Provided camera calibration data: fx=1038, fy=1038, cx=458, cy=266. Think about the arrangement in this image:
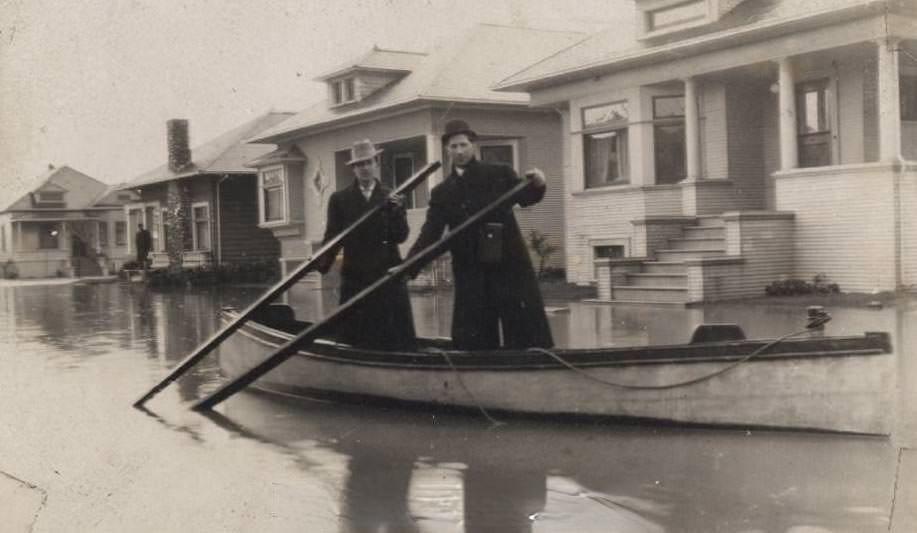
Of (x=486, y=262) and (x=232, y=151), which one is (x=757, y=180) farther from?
(x=232, y=151)

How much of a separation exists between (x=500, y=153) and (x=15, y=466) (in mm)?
16612


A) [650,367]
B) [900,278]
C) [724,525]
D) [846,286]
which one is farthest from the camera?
[846,286]

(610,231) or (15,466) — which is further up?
(610,231)

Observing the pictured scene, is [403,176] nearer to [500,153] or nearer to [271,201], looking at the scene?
[500,153]

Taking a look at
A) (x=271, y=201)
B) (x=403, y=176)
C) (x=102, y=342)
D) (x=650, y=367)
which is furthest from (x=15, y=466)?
(x=271, y=201)

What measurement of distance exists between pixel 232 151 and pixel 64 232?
16349 mm

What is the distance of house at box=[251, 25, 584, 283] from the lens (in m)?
22.2

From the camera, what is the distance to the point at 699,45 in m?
16.6

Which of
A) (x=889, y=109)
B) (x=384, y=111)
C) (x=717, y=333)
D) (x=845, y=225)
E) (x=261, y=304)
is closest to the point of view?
(x=717, y=333)

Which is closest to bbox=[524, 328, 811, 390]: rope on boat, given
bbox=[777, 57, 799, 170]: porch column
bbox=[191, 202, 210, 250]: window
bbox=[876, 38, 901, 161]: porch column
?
bbox=[876, 38, 901, 161]: porch column

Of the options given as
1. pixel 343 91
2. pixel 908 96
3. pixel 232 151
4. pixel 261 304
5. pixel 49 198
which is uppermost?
pixel 343 91

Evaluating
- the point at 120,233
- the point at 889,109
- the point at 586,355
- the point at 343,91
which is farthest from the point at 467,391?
the point at 120,233

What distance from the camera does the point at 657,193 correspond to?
18359 mm

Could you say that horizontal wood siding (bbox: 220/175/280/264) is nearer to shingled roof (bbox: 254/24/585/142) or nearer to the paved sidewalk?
shingled roof (bbox: 254/24/585/142)
